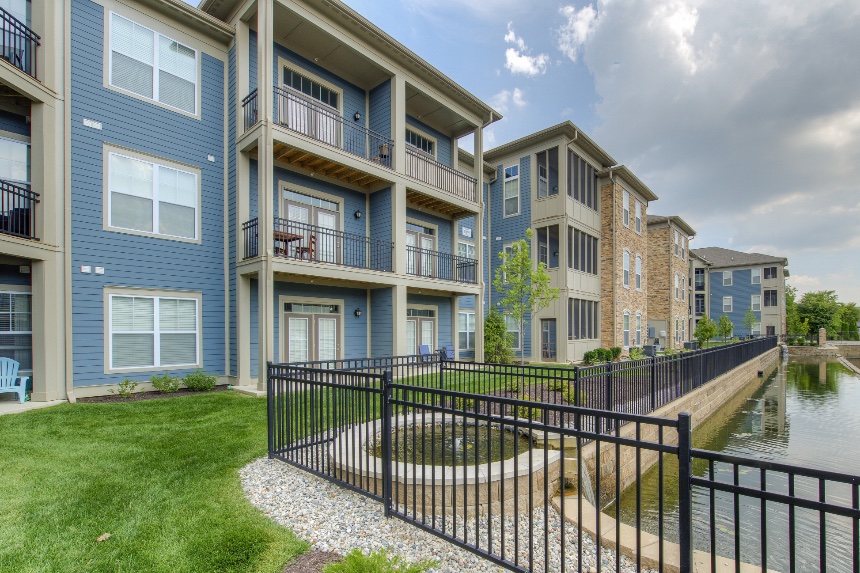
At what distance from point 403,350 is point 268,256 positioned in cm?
521

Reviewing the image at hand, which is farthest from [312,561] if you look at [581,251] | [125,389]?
[581,251]

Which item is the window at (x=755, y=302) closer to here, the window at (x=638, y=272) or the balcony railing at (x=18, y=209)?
the window at (x=638, y=272)

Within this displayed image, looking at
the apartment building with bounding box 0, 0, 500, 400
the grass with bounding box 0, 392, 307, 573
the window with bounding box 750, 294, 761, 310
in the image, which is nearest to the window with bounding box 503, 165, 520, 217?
the apartment building with bounding box 0, 0, 500, 400

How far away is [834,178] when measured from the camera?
917 inches

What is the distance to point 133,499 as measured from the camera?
394 cm

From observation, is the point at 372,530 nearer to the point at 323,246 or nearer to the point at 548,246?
the point at 323,246

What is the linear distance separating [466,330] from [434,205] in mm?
6306

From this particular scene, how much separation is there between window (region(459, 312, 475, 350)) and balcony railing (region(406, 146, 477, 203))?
5.48 m

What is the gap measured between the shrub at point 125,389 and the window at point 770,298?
5309cm

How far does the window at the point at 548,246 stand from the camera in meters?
19.4

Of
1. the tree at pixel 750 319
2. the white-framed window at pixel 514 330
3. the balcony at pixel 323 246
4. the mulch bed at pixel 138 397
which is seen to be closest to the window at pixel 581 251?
the white-framed window at pixel 514 330

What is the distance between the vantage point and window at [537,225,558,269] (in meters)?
19.4

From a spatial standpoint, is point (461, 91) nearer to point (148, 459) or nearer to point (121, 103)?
point (121, 103)

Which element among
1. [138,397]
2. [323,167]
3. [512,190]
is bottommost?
[138,397]
